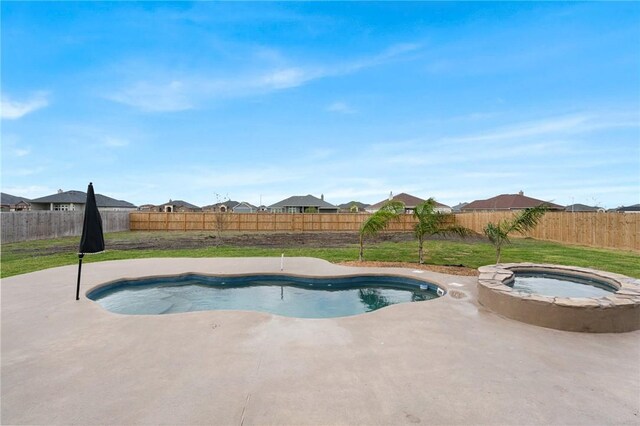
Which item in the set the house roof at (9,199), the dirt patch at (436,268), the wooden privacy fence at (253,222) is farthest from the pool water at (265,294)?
the house roof at (9,199)

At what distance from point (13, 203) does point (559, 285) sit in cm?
5358

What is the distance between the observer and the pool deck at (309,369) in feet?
8.27

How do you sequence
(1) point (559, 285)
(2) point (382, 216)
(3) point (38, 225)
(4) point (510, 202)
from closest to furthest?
(1) point (559, 285) → (2) point (382, 216) → (3) point (38, 225) → (4) point (510, 202)

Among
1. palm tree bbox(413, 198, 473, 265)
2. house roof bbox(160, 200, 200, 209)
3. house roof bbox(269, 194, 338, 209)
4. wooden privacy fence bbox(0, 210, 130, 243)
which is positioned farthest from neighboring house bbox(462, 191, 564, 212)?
house roof bbox(160, 200, 200, 209)

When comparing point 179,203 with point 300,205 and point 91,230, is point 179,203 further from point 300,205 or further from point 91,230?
point 91,230

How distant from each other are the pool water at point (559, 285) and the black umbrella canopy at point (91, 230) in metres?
7.86

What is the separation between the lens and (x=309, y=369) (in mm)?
3209

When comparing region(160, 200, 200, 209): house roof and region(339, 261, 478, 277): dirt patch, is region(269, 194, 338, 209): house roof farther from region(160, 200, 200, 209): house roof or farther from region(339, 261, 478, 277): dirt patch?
region(339, 261, 478, 277): dirt patch

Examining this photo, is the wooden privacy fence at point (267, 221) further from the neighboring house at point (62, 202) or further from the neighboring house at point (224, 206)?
the neighboring house at point (62, 202)

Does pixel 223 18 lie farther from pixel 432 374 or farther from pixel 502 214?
pixel 502 214

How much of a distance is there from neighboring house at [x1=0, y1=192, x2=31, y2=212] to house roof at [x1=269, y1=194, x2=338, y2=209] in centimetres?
3037

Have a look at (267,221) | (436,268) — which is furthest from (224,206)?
(436,268)

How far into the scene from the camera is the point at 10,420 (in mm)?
2414

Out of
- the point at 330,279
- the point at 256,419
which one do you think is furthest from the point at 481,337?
the point at 330,279
